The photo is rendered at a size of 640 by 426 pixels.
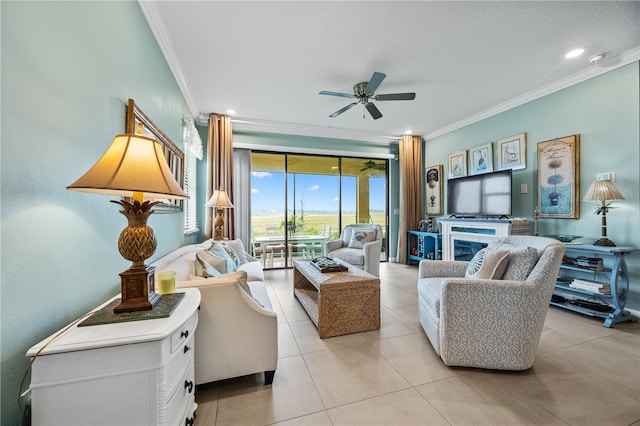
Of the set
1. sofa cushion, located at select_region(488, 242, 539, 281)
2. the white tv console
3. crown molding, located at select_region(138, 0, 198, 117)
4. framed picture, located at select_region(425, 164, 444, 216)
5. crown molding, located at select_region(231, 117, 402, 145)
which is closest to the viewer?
sofa cushion, located at select_region(488, 242, 539, 281)

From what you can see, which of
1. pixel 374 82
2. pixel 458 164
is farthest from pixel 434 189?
pixel 374 82

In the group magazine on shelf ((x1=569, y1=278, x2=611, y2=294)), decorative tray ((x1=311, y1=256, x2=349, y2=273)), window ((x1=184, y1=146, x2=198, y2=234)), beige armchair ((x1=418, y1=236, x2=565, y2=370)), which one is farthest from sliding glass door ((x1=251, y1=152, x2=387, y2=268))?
beige armchair ((x1=418, y1=236, x2=565, y2=370))

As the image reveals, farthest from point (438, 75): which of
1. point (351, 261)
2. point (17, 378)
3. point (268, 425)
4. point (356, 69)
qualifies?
point (17, 378)

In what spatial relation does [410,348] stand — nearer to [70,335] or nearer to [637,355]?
[637,355]

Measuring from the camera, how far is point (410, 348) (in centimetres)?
206

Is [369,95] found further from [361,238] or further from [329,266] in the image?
[361,238]

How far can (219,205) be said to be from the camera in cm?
352

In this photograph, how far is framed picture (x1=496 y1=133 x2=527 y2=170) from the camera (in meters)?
3.63

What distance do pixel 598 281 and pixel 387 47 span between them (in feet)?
11.4

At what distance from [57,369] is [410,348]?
212cm

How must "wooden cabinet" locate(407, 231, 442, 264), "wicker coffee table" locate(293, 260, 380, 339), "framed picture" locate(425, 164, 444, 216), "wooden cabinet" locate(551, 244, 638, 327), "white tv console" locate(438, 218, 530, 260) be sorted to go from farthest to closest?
"framed picture" locate(425, 164, 444, 216) < "wooden cabinet" locate(407, 231, 442, 264) < "white tv console" locate(438, 218, 530, 260) < "wooden cabinet" locate(551, 244, 638, 327) < "wicker coffee table" locate(293, 260, 380, 339)

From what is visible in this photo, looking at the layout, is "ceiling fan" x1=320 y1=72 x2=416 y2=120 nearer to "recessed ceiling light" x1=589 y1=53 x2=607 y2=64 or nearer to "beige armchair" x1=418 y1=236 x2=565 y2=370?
"recessed ceiling light" x1=589 y1=53 x2=607 y2=64

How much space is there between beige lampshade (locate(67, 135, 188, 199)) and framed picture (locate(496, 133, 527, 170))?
4448mm

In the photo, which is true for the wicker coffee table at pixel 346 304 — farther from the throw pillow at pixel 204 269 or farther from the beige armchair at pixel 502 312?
the throw pillow at pixel 204 269
